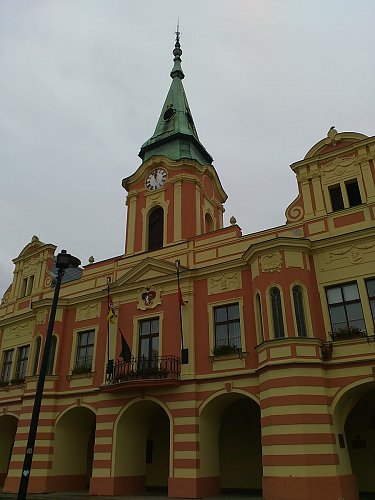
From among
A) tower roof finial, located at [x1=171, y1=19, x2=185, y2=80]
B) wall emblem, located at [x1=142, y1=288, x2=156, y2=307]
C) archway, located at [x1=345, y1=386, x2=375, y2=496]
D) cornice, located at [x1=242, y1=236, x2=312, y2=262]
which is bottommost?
archway, located at [x1=345, y1=386, x2=375, y2=496]

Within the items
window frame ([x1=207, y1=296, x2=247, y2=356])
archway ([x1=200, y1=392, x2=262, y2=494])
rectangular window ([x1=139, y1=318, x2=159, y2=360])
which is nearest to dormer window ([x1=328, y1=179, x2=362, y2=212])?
window frame ([x1=207, y1=296, x2=247, y2=356])

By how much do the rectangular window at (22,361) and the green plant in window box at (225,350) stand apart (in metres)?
12.6

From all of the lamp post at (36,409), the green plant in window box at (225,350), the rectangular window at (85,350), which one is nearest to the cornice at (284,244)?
the green plant in window box at (225,350)

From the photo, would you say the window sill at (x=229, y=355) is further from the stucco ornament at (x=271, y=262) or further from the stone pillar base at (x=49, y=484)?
the stone pillar base at (x=49, y=484)

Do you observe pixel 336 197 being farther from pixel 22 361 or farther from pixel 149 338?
pixel 22 361

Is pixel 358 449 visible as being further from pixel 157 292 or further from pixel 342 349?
pixel 157 292

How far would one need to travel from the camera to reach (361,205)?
18.9 m

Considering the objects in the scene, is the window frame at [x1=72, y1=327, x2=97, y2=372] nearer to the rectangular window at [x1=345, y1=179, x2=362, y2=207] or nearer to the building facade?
the building facade

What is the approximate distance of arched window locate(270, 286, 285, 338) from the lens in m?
17.7

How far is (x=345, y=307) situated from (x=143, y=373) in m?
8.97

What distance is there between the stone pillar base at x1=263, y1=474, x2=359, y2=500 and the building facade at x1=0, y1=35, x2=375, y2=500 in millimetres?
45

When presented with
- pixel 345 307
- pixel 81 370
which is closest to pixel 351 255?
pixel 345 307

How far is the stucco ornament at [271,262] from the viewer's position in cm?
1873

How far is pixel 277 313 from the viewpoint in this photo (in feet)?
59.1
